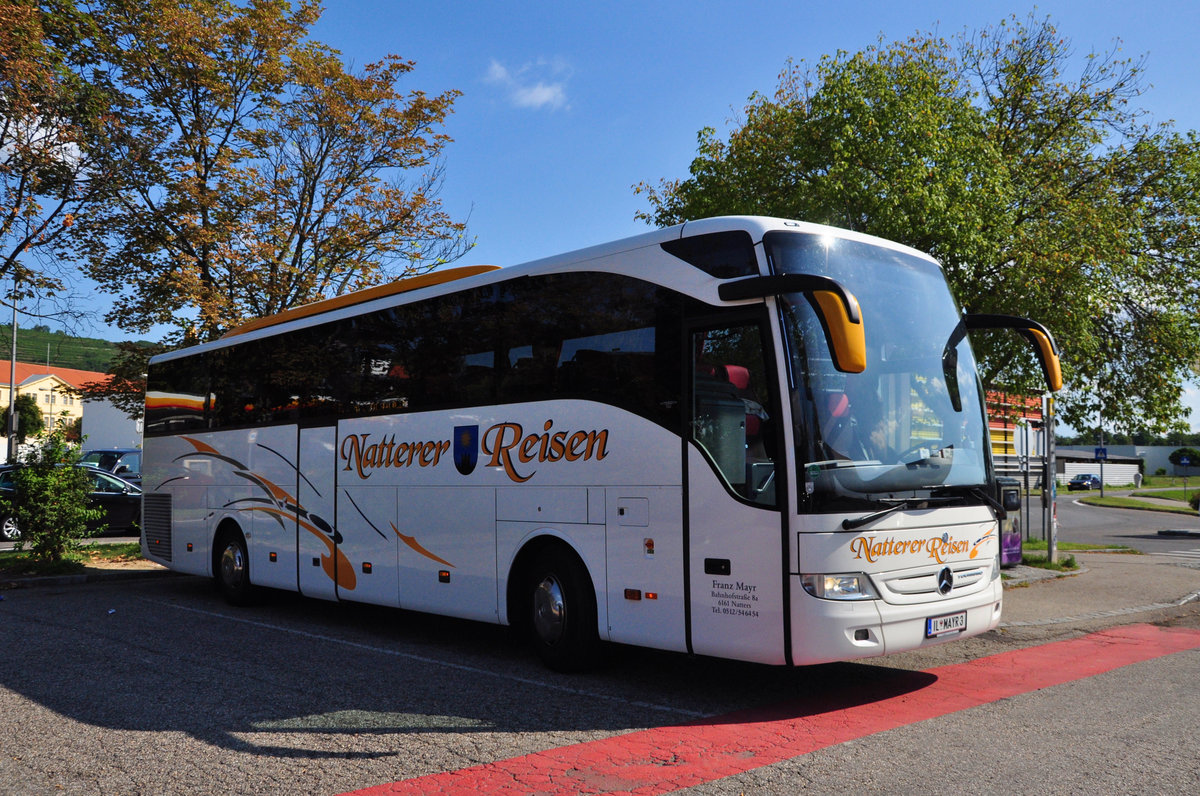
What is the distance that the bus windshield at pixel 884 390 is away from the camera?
21.7ft

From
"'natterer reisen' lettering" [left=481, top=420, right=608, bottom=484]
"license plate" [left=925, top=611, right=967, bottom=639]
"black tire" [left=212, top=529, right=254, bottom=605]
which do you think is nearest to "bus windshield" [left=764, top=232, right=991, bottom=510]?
"license plate" [left=925, top=611, right=967, bottom=639]

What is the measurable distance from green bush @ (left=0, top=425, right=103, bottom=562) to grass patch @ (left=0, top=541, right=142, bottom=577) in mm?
146

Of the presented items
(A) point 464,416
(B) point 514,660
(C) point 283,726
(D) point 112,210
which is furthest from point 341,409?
(D) point 112,210

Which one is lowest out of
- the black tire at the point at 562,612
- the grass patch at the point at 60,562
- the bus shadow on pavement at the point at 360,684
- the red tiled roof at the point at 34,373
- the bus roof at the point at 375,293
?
the bus shadow on pavement at the point at 360,684

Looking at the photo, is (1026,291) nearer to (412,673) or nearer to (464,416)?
(464,416)

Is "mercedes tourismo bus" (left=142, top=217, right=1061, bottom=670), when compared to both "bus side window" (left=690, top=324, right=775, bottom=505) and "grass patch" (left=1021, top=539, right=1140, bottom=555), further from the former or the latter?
"grass patch" (left=1021, top=539, right=1140, bottom=555)

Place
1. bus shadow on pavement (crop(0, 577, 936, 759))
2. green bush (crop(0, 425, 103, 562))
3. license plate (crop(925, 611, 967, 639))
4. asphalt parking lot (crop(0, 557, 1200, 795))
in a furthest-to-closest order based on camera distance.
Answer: green bush (crop(0, 425, 103, 562)) < license plate (crop(925, 611, 967, 639)) < bus shadow on pavement (crop(0, 577, 936, 759)) < asphalt parking lot (crop(0, 557, 1200, 795))

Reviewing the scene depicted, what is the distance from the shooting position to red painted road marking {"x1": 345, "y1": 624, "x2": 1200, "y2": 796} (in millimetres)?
5145

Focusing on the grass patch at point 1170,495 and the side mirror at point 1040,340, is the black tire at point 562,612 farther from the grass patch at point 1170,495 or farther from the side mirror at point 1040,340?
the grass patch at point 1170,495

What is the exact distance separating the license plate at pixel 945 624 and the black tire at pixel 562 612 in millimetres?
2598

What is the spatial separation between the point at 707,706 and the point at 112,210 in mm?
14283

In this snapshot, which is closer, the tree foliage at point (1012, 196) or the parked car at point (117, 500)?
the tree foliage at point (1012, 196)

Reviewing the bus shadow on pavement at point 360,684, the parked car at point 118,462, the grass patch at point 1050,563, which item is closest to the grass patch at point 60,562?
the bus shadow on pavement at point 360,684

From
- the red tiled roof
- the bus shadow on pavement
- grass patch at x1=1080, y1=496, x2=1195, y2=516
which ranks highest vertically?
the red tiled roof
